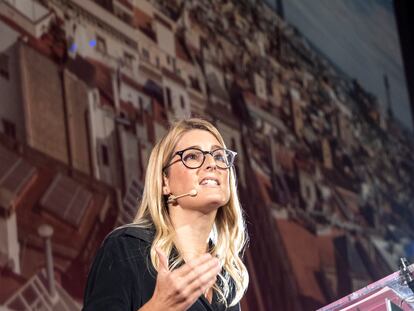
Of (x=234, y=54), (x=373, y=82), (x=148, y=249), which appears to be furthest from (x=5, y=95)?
(x=373, y=82)

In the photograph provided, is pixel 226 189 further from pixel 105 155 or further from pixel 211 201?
pixel 105 155

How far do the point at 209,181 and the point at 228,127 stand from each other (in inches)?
68.6

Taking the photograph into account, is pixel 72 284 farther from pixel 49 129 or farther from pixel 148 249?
pixel 148 249

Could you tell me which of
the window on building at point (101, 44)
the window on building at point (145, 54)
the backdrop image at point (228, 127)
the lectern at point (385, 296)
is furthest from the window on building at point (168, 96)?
the lectern at point (385, 296)

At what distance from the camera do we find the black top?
1.33 m

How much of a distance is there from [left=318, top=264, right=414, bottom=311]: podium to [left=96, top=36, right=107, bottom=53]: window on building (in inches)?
58.2

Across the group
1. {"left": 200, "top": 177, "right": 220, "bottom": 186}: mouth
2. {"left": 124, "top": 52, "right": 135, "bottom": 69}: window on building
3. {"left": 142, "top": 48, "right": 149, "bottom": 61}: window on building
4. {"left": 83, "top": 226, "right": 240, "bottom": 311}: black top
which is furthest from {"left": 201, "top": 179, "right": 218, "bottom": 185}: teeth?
{"left": 142, "top": 48, "right": 149, "bottom": 61}: window on building

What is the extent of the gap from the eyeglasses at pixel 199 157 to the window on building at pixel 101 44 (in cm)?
117

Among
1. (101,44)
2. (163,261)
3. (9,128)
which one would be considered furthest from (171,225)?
(101,44)

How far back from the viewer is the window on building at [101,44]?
2627 mm

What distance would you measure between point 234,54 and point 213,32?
0.17 m

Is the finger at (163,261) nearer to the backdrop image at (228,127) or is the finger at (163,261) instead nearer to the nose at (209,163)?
the nose at (209,163)

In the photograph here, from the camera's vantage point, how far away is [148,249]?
4.74 ft

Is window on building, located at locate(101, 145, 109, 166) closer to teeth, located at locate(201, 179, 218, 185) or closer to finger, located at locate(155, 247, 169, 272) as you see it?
teeth, located at locate(201, 179, 218, 185)
